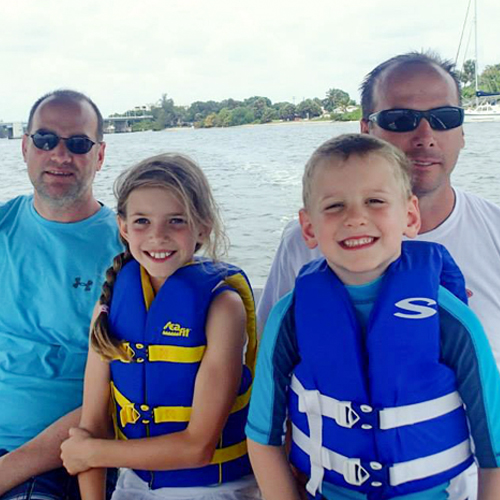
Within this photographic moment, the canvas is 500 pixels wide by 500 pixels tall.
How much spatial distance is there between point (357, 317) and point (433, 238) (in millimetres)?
522

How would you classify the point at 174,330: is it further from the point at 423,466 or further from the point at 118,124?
the point at 118,124

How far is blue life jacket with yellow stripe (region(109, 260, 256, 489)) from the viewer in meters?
1.53

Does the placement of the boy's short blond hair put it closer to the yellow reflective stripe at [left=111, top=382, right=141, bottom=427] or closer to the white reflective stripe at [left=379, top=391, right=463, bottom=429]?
the white reflective stripe at [left=379, top=391, right=463, bottom=429]

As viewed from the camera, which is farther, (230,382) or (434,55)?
(434,55)

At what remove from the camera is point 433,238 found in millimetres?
1661

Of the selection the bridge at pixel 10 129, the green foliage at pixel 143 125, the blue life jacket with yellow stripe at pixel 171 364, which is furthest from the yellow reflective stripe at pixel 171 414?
the green foliage at pixel 143 125

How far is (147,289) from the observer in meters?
1.64

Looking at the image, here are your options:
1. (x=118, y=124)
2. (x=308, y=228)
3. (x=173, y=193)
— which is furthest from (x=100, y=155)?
(x=118, y=124)

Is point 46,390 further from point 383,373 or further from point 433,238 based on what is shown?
point 433,238

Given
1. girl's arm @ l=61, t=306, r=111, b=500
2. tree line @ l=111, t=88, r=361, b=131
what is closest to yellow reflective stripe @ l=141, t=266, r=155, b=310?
girl's arm @ l=61, t=306, r=111, b=500

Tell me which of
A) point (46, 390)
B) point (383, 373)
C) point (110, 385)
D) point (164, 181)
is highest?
point (164, 181)

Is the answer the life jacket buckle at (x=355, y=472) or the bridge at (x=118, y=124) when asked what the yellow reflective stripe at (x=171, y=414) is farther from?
the bridge at (x=118, y=124)

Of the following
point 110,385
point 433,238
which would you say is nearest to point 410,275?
point 433,238

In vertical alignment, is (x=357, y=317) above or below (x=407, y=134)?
below
